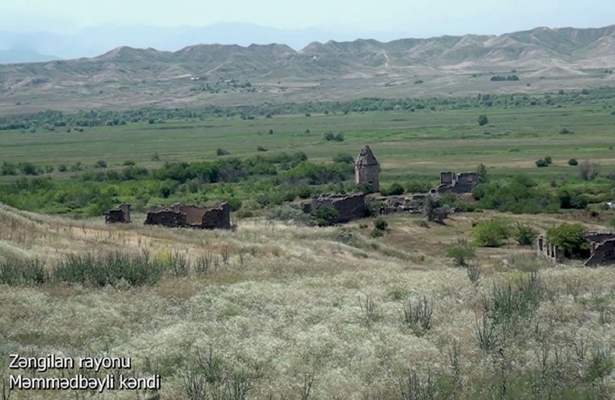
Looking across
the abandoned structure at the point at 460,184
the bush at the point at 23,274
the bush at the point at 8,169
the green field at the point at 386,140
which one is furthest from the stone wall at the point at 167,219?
the bush at the point at 8,169

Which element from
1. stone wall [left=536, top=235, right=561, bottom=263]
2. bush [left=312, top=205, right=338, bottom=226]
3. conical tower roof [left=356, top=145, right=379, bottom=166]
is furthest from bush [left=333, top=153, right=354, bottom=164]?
stone wall [left=536, top=235, right=561, bottom=263]

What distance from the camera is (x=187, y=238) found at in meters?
28.9

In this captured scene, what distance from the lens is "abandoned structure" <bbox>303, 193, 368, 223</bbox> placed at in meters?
45.7

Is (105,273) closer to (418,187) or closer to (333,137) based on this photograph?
(418,187)

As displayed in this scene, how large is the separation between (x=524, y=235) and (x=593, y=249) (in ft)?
24.0

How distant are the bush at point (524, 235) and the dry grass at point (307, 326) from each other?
18.7 m

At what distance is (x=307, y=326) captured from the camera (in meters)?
13.9

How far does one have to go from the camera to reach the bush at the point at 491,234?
38312mm

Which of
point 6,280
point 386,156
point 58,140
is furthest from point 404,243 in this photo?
point 58,140

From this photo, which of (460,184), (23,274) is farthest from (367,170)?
(23,274)

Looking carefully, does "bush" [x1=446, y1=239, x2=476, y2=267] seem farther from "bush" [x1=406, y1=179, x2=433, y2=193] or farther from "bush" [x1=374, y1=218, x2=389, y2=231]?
"bush" [x1=406, y1=179, x2=433, y2=193]

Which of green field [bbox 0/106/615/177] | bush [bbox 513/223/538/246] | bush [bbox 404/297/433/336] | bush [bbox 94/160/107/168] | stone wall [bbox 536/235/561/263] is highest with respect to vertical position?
bush [bbox 404/297/433/336]

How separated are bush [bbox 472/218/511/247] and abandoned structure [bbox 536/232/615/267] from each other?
9.23 ft

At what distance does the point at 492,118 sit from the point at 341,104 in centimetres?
4808
